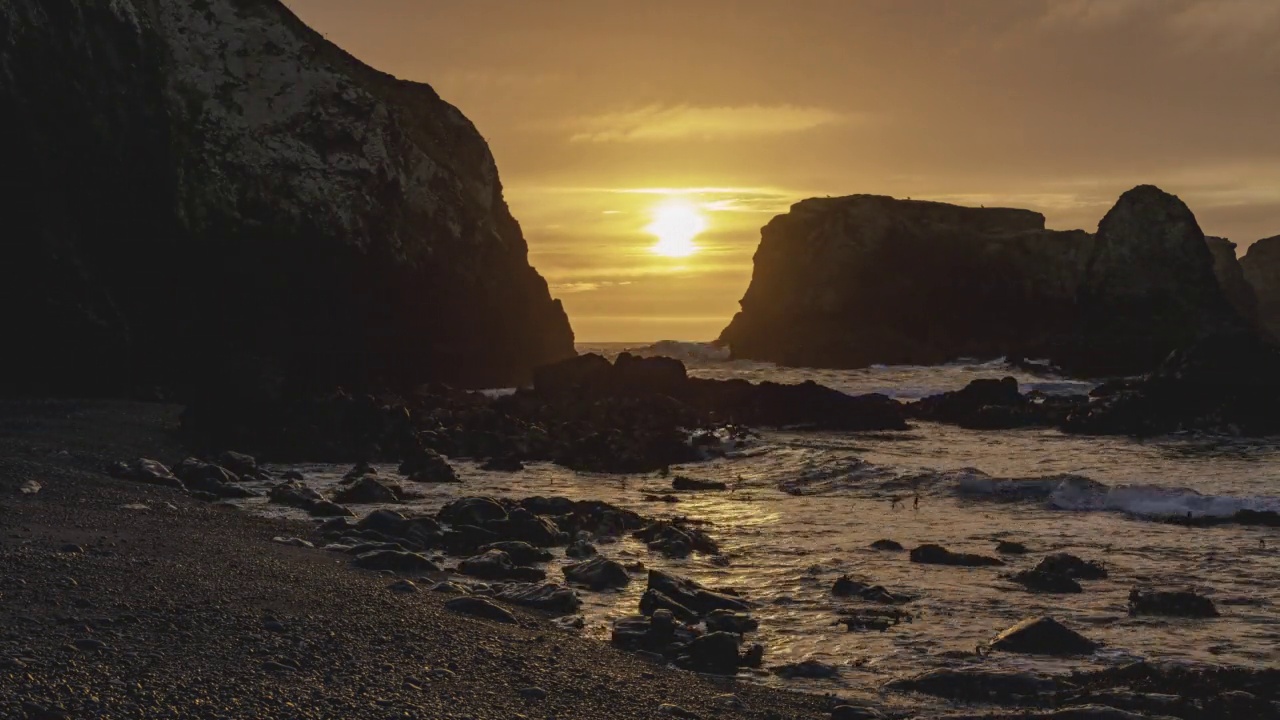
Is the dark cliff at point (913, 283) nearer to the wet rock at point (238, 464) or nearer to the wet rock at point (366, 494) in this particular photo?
the wet rock at point (238, 464)

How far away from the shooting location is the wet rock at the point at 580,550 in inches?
514

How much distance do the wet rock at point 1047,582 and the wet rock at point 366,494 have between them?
9.83m

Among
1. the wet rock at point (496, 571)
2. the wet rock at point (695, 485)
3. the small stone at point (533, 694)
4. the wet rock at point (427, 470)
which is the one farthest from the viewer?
the wet rock at point (695, 485)

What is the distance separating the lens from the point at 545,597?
1030 centimetres

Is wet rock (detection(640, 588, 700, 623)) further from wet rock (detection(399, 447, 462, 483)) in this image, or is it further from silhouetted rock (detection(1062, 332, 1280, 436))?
silhouetted rock (detection(1062, 332, 1280, 436))

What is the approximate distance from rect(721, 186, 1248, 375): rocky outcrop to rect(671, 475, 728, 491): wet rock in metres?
46.4

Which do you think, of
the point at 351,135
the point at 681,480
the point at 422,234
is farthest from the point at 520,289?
the point at 681,480

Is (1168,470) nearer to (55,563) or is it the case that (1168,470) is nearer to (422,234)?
(55,563)

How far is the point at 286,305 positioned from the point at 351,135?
24.8ft

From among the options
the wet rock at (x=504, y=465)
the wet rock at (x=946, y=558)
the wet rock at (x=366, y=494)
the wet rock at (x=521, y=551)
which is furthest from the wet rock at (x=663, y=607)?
the wet rock at (x=504, y=465)

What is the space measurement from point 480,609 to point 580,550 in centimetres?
371

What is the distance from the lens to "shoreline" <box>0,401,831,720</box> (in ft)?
19.7

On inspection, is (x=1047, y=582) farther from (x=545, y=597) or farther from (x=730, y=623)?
(x=545, y=597)

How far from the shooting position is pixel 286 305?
36.0m
